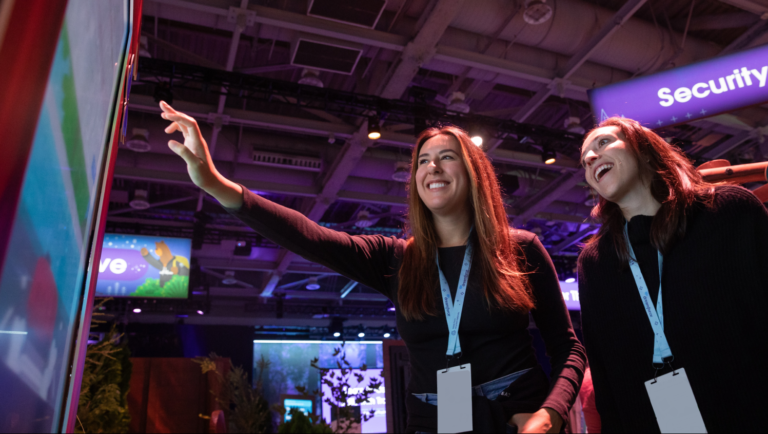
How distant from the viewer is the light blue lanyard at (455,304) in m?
1.10

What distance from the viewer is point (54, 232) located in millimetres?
456

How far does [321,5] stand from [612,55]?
9.56 feet

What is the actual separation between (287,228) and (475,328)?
465 mm

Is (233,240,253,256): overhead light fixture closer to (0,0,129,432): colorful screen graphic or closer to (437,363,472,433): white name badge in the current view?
(437,363,472,433): white name badge

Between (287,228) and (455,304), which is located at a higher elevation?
(287,228)

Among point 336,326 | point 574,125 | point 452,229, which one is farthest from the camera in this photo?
point 336,326

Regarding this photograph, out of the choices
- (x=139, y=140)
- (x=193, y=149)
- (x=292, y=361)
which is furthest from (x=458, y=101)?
(x=292, y=361)

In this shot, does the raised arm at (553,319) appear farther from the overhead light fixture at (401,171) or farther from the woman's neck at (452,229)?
the overhead light fixture at (401,171)

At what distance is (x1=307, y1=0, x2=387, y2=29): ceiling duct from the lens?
4.20m

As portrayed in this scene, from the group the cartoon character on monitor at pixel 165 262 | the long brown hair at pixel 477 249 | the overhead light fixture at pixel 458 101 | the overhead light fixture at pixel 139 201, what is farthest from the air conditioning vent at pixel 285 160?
the long brown hair at pixel 477 249

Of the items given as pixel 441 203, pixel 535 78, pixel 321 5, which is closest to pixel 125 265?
pixel 321 5

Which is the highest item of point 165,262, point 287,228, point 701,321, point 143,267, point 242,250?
point 242,250

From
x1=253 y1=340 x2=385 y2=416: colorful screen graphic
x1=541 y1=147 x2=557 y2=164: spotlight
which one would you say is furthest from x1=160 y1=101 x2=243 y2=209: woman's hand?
x1=253 y1=340 x2=385 y2=416: colorful screen graphic

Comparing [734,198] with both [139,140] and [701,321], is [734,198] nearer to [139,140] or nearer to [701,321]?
[701,321]
